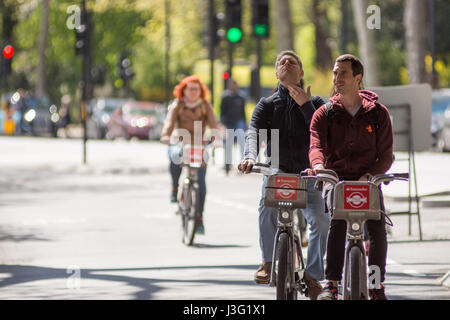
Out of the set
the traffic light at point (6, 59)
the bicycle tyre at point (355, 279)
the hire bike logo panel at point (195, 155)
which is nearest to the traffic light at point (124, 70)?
the traffic light at point (6, 59)

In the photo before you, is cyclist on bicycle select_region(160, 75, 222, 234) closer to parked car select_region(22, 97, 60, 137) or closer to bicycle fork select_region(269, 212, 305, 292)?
bicycle fork select_region(269, 212, 305, 292)

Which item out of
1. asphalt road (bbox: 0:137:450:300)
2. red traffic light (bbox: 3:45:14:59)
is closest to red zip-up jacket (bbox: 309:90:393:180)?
asphalt road (bbox: 0:137:450:300)

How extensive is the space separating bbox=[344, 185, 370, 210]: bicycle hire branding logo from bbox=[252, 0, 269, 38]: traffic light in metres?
15.9

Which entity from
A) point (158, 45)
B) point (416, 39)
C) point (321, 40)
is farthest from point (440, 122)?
point (158, 45)

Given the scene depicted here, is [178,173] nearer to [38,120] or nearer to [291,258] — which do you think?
[291,258]

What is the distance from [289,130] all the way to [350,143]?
40.5 inches

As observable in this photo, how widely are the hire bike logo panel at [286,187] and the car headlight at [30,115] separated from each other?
137 feet

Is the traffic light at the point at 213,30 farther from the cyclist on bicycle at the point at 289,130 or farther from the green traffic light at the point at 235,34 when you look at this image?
the cyclist on bicycle at the point at 289,130

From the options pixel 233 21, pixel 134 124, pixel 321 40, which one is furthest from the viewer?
pixel 321 40

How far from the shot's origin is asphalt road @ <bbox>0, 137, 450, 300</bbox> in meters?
9.51

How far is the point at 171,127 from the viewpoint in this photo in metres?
13.5

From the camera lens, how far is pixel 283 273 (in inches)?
292

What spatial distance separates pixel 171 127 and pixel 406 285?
4.64 m

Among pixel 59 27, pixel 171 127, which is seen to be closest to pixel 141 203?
pixel 171 127
